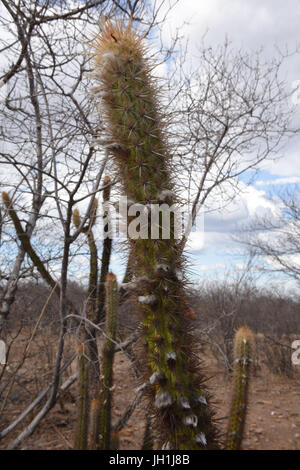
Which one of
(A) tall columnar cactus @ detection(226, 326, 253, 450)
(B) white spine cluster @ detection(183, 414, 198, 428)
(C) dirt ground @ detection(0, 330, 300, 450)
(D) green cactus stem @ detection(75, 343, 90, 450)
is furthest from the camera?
(C) dirt ground @ detection(0, 330, 300, 450)

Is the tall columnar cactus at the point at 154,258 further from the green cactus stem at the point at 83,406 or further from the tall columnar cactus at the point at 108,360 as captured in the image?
the green cactus stem at the point at 83,406

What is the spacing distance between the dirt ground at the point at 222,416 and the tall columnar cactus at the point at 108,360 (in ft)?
1.27

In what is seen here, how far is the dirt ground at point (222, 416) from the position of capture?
5137 mm

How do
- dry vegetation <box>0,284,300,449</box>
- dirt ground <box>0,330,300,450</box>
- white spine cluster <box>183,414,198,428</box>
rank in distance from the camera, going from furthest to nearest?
1. dirt ground <box>0,330,300,450</box>
2. dry vegetation <box>0,284,300,449</box>
3. white spine cluster <box>183,414,198,428</box>

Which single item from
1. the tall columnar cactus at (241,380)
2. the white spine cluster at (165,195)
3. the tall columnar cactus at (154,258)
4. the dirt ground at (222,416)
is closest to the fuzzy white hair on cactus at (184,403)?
the tall columnar cactus at (154,258)

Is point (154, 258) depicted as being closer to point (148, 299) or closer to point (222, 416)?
point (148, 299)

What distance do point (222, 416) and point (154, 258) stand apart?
4994 mm

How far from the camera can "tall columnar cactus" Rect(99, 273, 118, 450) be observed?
330 centimetres

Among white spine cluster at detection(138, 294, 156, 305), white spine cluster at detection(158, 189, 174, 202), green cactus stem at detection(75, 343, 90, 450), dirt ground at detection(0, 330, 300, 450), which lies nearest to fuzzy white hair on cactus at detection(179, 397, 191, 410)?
white spine cluster at detection(138, 294, 156, 305)

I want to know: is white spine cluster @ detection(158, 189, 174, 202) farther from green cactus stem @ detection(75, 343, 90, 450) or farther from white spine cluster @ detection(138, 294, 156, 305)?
green cactus stem @ detection(75, 343, 90, 450)

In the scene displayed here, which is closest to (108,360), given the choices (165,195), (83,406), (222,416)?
(83,406)

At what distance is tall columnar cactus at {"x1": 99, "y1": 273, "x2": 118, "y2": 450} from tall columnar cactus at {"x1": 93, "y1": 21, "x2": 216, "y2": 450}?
149cm
